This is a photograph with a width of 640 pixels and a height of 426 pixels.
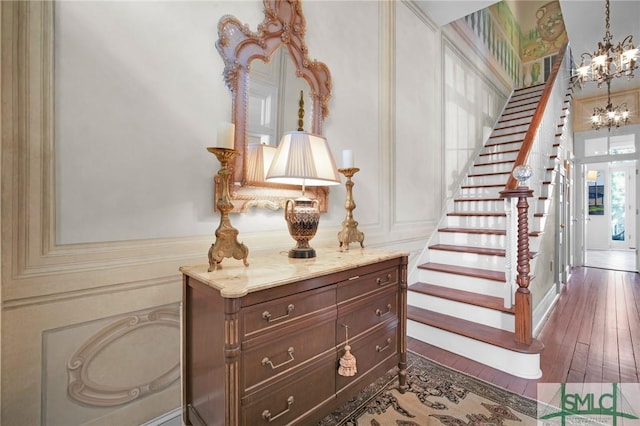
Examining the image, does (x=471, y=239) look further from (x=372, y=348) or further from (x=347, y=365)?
(x=347, y=365)

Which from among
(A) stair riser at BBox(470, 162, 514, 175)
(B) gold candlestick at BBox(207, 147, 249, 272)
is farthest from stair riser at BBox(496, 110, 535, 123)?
(B) gold candlestick at BBox(207, 147, 249, 272)

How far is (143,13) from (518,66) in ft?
26.0

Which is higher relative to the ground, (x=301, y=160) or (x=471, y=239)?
(x=301, y=160)

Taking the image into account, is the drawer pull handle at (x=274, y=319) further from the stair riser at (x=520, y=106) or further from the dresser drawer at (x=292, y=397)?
the stair riser at (x=520, y=106)

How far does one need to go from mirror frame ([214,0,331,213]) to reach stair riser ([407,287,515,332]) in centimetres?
162

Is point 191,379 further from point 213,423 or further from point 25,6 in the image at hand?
point 25,6

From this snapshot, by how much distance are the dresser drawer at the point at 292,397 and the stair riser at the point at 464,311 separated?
1.69 meters

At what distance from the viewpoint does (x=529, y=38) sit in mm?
6848

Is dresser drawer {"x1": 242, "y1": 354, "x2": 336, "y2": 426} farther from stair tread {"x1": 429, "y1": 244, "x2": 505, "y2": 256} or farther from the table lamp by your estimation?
stair tread {"x1": 429, "y1": 244, "x2": 505, "y2": 256}

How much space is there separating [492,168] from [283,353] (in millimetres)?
4317

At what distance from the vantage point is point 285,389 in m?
1.24

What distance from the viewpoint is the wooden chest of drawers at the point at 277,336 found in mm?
1090

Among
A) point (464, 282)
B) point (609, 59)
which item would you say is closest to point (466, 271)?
point (464, 282)

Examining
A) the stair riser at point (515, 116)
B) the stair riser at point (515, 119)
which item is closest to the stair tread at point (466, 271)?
the stair riser at point (515, 119)
